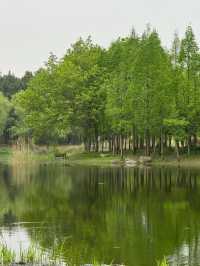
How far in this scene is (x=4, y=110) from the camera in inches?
5261

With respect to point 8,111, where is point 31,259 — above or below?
below

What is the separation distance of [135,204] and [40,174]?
2947 centimetres

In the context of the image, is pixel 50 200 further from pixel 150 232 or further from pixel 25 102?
pixel 25 102

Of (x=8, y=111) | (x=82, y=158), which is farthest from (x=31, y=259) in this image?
(x=8, y=111)

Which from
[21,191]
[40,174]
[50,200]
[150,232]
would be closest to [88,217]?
[150,232]

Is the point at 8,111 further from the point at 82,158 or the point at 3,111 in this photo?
the point at 82,158

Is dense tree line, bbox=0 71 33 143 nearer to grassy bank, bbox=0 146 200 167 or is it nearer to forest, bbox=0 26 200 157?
forest, bbox=0 26 200 157

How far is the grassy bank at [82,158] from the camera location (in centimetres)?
8269

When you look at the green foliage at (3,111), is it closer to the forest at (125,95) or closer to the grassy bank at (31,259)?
the forest at (125,95)

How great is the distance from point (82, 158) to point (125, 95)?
13033 mm

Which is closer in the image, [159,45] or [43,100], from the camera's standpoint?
[159,45]

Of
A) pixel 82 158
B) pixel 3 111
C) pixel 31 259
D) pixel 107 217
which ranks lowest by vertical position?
pixel 107 217

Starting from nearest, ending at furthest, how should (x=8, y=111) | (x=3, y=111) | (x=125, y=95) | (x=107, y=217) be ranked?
(x=107, y=217)
(x=125, y=95)
(x=3, y=111)
(x=8, y=111)

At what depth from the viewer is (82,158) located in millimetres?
95312
